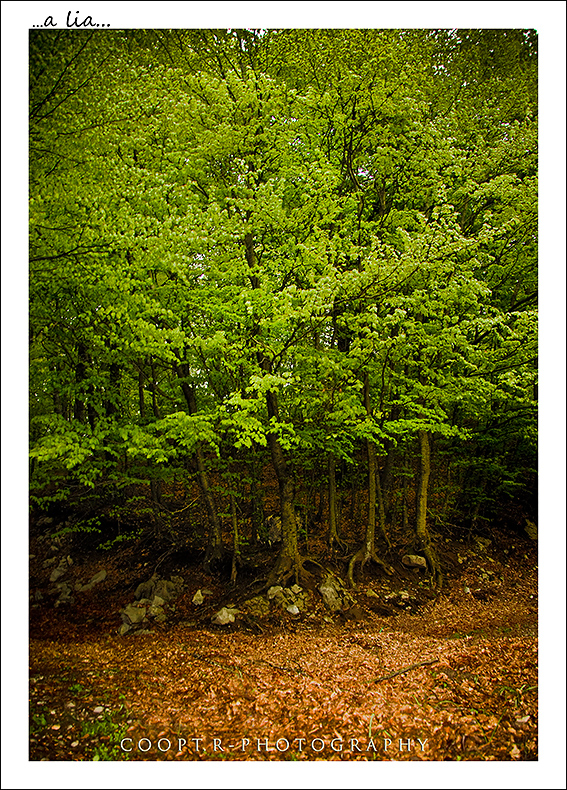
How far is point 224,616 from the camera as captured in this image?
26.9ft

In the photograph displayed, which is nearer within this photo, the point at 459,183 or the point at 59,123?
the point at 59,123

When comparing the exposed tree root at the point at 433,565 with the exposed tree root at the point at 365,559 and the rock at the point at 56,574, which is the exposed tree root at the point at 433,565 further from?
the rock at the point at 56,574

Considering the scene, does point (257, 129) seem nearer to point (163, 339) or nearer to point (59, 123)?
point (59, 123)

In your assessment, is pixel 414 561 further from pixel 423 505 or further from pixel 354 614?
pixel 354 614

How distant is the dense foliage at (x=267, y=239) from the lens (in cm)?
668

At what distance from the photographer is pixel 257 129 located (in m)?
7.88

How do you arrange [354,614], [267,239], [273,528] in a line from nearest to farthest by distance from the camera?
[354,614]
[267,239]
[273,528]

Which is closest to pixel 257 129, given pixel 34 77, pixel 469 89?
pixel 34 77

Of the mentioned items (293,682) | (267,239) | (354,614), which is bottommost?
(354,614)

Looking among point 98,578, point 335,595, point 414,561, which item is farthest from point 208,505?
point 414,561

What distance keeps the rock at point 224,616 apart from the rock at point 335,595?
2029mm

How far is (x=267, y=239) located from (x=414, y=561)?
9.08 meters
